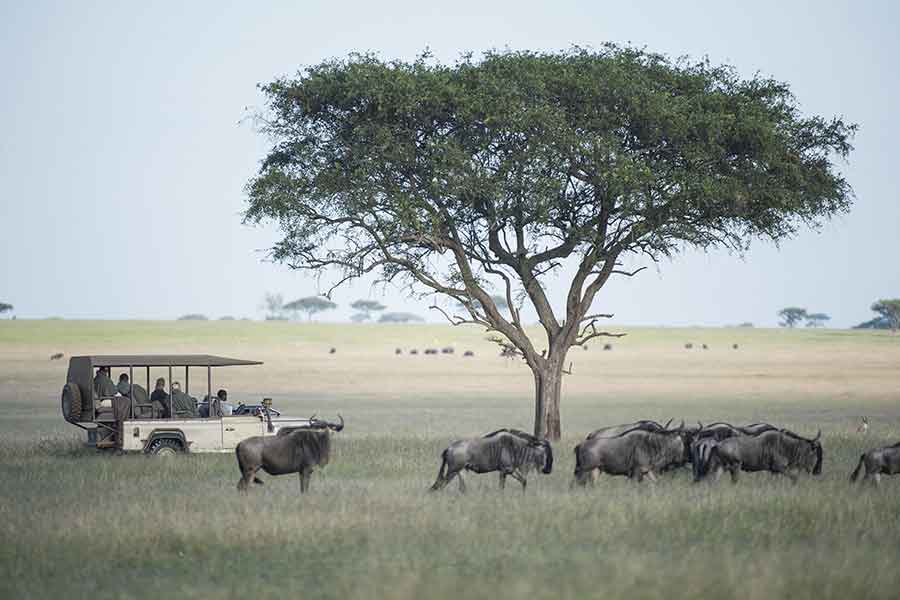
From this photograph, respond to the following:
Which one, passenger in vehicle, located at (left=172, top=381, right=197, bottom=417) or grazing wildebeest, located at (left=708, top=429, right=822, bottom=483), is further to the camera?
passenger in vehicle, located at (left=172, top=381, right=197, bottom=417)

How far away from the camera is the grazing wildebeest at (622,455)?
21016 mm

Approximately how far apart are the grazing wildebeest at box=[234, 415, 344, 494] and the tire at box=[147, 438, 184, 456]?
5.65 meters

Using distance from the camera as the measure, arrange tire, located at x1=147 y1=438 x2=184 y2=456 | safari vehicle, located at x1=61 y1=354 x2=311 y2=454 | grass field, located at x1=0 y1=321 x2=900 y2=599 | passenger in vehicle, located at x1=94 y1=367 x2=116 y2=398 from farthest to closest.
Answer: passenger in vehicle, located at x1=94 y1=367 x2=116 y2=398, safari vehicle, located at x1=61 y1=354 x2=311 y2=454, tire, located at x1=147 y1=438 x2=184 y2=456, grass field, located at x1=0 y1=321 x2=900 y2=599

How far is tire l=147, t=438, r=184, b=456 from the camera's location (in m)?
25.9

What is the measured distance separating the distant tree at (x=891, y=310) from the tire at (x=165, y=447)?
145875mm

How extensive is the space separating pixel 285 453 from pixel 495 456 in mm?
3318

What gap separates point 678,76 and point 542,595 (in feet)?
75.5

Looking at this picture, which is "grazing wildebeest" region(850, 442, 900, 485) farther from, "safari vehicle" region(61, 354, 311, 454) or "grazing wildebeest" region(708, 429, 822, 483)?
"safari vehicle" region(61, 354, 311, 454)

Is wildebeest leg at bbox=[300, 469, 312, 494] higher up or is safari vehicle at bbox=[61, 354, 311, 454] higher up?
safari vehicle at bbox=[61, 354, 311, 454]

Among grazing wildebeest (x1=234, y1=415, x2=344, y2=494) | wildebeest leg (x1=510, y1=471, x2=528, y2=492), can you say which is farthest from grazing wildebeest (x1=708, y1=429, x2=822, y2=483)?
grazing wildebeest (x1=234, y1=415, x2=344, y2=494)

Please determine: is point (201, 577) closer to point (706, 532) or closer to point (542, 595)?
point (542, 595)

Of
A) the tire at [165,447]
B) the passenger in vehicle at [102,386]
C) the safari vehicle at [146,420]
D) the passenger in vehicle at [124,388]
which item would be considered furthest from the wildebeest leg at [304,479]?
the passenger in vehicle at [102,386]

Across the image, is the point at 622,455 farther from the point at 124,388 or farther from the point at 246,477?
the point at 124,388

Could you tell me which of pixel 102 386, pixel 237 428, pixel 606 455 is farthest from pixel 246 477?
pixel 102 386
